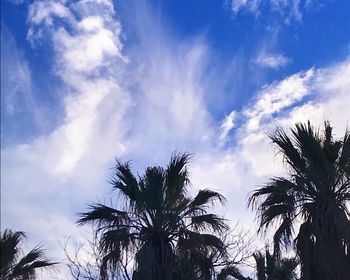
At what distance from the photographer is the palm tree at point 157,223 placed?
14.9 m

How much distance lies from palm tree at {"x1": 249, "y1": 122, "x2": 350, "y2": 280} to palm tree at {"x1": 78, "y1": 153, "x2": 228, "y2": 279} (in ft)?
7.21

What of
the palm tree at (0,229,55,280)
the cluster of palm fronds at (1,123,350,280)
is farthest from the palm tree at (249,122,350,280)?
the palm tree at (0,229,55,280)

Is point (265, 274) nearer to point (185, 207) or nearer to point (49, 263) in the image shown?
point (185, 207)

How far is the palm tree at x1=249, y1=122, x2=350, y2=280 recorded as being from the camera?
13008 millimetres

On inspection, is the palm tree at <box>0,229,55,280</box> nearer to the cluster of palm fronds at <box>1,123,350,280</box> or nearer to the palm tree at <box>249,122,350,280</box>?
the cluster of palm fronds at <box>1,123,350,280</box>

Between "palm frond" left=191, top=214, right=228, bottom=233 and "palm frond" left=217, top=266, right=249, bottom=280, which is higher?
"palm frond" left=191, top=214, right=228, bottom=233

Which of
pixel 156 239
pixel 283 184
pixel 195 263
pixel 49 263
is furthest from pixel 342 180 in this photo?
pixel 49 263

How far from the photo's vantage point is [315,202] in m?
13.8

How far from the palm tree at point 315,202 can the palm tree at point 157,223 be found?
220cm

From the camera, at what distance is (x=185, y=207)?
54.1ft

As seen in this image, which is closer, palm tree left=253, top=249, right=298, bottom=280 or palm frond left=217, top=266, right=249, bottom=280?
palm frond left=217, top=266, right=249, bottom=280

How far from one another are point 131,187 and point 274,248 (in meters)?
4.79

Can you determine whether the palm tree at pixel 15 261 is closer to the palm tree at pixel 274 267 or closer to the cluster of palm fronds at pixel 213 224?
the cluster of palm fronds at pixel 213 224

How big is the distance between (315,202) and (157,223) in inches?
176
